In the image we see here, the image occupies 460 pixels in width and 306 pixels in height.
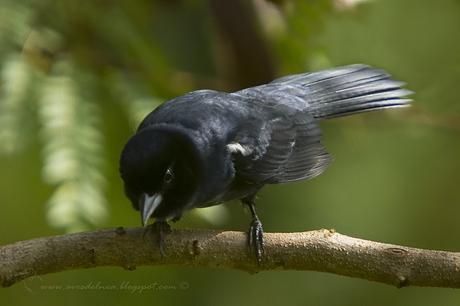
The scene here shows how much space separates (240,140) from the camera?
13.2 feet

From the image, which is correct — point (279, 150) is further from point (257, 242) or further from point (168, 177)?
point (257, 242)

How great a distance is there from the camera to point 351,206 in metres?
5.97

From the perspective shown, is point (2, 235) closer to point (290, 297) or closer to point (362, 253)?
point (290, 297)

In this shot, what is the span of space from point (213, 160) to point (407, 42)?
245 cm

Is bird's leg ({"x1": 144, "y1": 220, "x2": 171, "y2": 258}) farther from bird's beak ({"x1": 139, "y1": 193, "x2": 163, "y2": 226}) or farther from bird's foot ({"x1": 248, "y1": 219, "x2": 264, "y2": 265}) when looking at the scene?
bird's foot ({"x1": 248, "y1": 219, "x2": 264, "y2": 265})

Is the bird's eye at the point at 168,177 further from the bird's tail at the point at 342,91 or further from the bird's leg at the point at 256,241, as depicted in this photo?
the bird's tail at the point at 342,91

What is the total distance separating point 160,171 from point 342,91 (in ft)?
5.15

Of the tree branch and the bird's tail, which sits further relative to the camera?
the bird's tail

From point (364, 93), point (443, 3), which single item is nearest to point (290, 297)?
point (364, 93)

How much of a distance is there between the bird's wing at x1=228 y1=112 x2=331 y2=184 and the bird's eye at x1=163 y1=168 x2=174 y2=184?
0.49 meters

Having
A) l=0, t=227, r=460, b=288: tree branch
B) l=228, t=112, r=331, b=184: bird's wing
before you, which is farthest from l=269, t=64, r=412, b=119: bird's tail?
l=0, t=227, r=460, b=288: tree branch

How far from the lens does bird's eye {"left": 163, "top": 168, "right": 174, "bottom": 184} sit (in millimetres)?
3438

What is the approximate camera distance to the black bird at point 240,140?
340 cm

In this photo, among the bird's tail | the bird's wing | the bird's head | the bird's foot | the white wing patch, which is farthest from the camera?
the bird's tail
